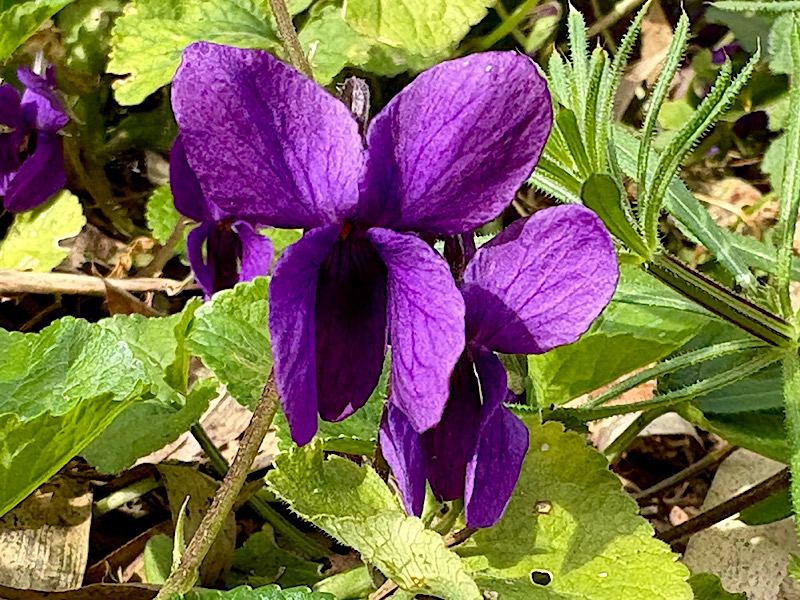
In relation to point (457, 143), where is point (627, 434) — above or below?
below

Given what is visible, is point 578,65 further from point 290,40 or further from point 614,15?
point 614,15

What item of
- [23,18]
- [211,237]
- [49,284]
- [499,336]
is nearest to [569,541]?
[499,336]

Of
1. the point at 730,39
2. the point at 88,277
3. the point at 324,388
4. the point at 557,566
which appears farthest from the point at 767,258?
the point at 730,39

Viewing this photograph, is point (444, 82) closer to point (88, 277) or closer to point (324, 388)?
point (324, 388)

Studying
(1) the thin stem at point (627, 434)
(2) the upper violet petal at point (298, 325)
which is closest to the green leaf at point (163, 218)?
(1) the thin stem at point (627, 434)

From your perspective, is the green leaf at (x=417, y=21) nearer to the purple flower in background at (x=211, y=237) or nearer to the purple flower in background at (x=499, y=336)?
the purple flower in background at (x=211, y=237)
